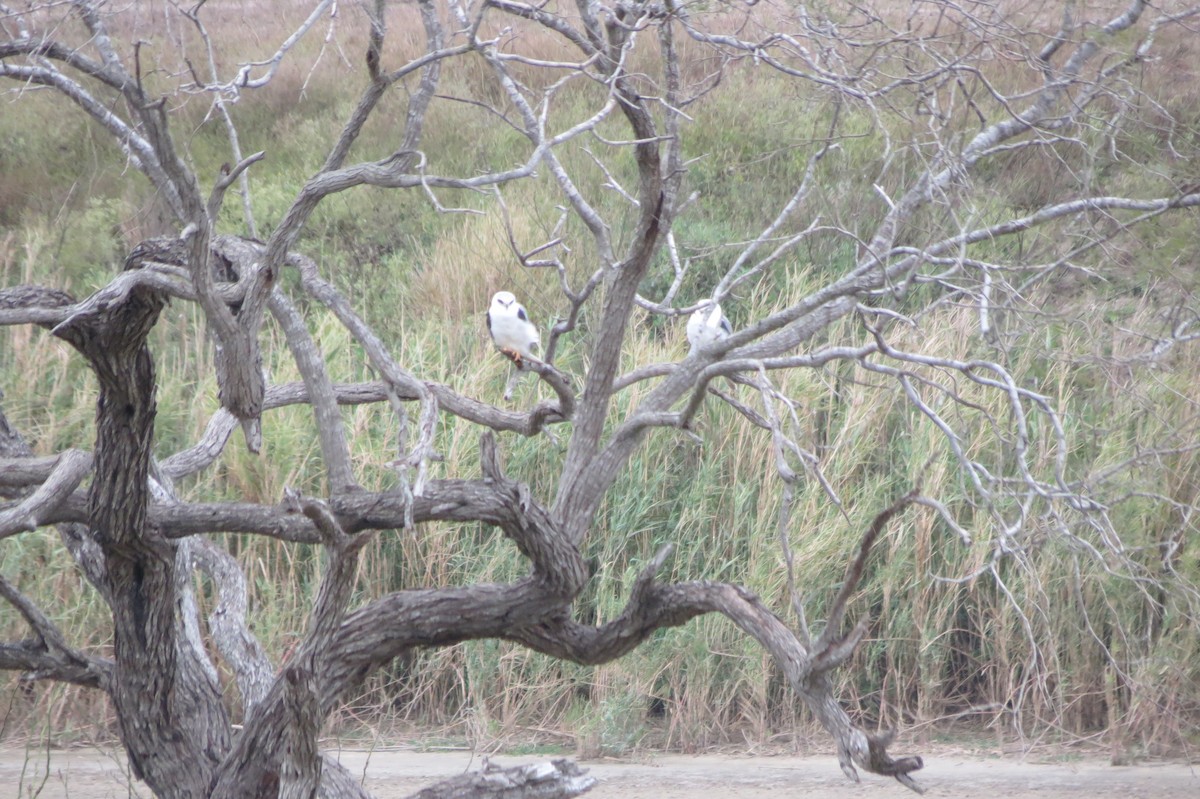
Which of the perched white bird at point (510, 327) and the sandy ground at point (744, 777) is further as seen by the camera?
the perched white bird at point (510, 327)

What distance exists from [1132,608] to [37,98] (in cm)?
983

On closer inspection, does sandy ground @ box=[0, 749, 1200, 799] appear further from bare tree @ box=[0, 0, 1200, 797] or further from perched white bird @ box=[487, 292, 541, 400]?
bare tree @ box=[0, 0, 1200, 797]

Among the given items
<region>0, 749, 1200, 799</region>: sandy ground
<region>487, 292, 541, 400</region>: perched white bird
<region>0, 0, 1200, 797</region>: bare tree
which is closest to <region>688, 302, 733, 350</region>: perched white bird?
<region>487, 292, 541, 400</region>: perched white bird

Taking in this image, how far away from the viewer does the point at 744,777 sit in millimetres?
4855

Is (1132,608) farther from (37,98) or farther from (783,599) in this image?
(37,98)

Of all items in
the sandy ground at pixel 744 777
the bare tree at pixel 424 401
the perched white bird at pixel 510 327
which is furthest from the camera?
the perched white bird at pixel 510 327

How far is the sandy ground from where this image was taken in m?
4.64

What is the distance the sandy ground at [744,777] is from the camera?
464cm

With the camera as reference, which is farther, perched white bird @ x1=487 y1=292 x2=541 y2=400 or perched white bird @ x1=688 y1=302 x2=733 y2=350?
perched white bird @ x1=487 y1=292 x2=541 y2=400

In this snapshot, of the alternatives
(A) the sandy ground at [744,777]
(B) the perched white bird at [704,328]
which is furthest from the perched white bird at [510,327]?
(A) the sandy ground at [744,777]

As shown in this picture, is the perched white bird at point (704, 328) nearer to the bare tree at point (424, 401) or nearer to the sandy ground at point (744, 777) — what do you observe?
the bare tree at point (424, 401)

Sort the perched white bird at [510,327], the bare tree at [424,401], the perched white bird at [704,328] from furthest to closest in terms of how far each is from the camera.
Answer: the perched white bird at [510,327]
the perched white bird at [704,328]
the bare tree at [424,401]

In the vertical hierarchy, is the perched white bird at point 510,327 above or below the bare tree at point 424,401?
above

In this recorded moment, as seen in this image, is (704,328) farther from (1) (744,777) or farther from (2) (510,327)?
(1) (744,777)
